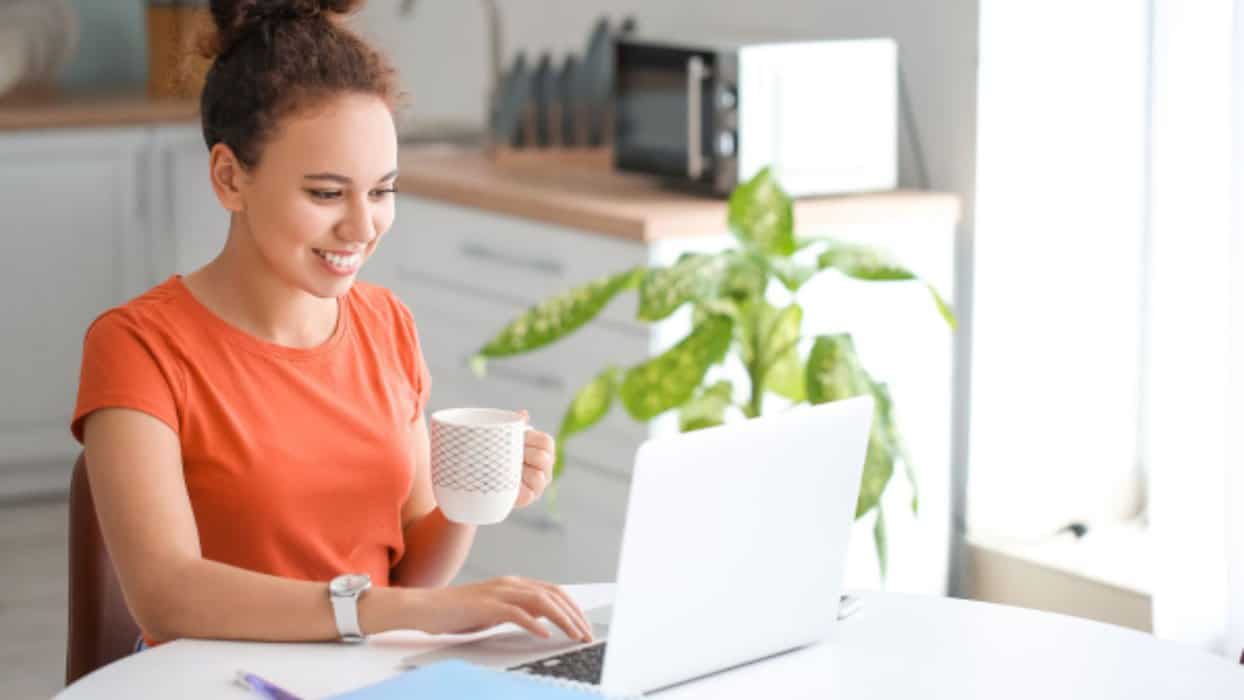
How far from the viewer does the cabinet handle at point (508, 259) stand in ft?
10.9

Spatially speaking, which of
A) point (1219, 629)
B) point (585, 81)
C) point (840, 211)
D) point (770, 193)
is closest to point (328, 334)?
point (770, 193)

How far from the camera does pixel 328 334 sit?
1877mm

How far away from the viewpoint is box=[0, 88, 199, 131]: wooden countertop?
4.50m

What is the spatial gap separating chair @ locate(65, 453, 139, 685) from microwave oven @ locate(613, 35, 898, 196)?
1.68 meters

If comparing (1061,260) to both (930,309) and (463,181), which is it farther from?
(463,181)

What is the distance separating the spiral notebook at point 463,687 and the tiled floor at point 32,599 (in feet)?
6.87

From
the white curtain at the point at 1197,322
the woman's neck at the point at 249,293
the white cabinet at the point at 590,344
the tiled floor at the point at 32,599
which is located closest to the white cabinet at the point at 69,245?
the tiled floor at the point at 32,599

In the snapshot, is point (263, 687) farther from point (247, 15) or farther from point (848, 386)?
point (848, 386)

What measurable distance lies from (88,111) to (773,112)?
6.59ft

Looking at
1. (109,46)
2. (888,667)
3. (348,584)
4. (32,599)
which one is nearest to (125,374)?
(348,584)

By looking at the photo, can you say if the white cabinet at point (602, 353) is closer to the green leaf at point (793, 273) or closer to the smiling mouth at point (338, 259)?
the green leaf at point (793, 273)

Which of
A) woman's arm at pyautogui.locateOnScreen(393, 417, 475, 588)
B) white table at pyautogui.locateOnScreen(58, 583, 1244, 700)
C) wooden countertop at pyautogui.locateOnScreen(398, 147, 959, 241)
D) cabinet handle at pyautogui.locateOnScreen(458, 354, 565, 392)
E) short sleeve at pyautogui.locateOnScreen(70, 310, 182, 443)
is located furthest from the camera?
cabinet handle at pyautogui.locateOnScreen(458, 354, 565, 392)

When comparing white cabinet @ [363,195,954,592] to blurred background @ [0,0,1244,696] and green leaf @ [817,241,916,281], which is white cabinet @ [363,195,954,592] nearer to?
blurred background @ [0,0,1244,696]

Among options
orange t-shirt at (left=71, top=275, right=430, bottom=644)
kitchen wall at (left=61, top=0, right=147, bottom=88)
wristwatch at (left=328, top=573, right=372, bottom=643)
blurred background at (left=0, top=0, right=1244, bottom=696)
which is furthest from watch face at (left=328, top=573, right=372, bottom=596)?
kitchen wall at (left=61, top=0, right=147, bottom=88)
